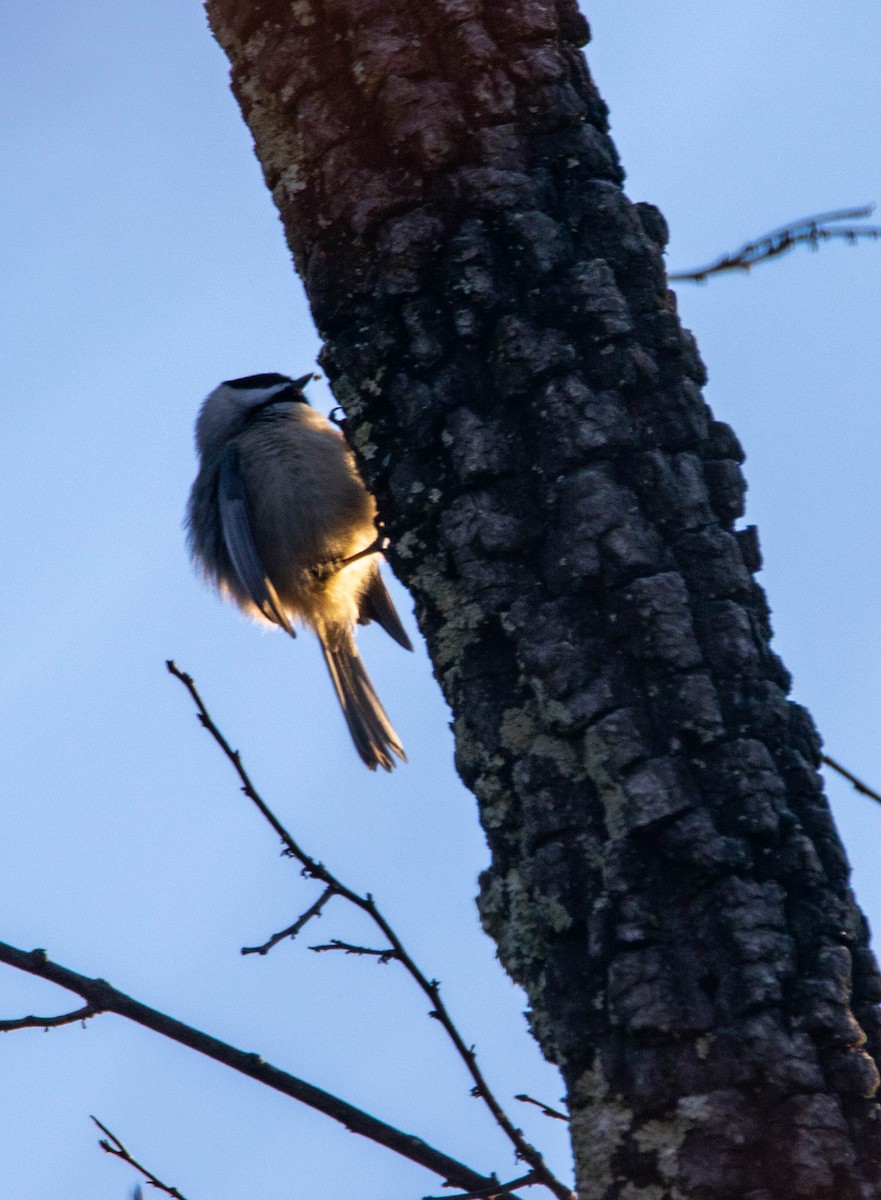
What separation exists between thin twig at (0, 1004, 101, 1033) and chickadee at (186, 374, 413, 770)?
7.51 feet

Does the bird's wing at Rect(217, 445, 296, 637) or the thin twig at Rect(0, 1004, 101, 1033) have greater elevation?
the bird's wing at Rect(217, 445, 296, 637)

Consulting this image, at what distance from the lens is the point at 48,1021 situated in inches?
Answer: 76.2

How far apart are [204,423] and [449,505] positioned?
3.25 m

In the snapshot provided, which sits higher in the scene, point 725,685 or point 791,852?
point 725,685

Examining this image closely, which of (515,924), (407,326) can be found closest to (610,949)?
(515,924)

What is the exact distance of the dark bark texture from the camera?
152 centimetres

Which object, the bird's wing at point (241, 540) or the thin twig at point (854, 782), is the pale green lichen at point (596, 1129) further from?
the bird's wing at point (241, 540)

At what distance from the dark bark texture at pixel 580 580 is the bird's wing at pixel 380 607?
2.56 m

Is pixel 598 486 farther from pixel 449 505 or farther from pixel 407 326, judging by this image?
pixel 407 326

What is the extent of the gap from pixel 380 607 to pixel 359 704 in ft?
1.18

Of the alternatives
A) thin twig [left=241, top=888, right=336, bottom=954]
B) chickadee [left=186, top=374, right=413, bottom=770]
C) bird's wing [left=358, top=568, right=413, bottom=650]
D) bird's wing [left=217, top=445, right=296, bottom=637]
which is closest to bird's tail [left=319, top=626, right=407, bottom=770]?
chickadee [left=186, top=374, right=413, bottom=770]

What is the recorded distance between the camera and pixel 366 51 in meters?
2.15

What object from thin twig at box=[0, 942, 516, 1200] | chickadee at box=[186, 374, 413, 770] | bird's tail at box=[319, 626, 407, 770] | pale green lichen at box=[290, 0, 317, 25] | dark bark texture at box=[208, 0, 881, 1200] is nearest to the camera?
dark bark texture at box=[208, 0, 881, 1200]

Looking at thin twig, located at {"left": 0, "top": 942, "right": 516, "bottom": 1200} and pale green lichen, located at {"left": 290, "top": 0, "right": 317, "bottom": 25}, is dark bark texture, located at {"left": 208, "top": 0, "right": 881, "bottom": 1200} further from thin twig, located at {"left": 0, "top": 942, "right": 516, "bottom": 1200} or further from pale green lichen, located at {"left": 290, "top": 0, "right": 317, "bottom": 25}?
thin twig, located at {"left": 0, "top": 942, "right": 516, "bottom": 1200}
